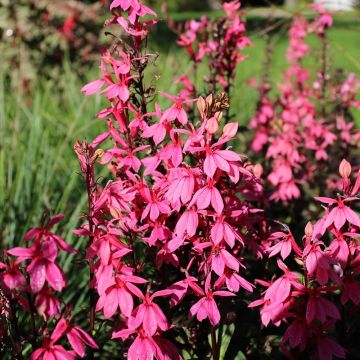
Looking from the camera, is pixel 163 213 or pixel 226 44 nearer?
pixel 163 213

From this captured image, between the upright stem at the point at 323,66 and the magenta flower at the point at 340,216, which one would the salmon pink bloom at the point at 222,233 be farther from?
the upright stem at the point at 323,66

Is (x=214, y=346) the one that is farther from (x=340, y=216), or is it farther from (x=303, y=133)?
(x=303, y=133)

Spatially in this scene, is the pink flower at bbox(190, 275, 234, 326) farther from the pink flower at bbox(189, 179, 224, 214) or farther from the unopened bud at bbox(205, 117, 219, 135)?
the unopened bud at bbox(205, 117, 219, 135)

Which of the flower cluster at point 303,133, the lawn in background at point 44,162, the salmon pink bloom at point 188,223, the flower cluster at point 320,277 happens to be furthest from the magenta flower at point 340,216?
the flower cluster at point 303,133

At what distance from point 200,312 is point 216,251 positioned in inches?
5.5

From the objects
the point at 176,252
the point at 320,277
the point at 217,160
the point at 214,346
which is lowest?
the point at 214,346

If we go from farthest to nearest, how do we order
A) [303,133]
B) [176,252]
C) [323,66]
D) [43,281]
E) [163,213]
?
[323,66] < [303,133] < [176,252] < [163,213] < [43,281]

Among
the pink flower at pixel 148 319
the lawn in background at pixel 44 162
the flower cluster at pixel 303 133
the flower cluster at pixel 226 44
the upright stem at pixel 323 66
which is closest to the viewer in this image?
the pink flower at pixel 148 319

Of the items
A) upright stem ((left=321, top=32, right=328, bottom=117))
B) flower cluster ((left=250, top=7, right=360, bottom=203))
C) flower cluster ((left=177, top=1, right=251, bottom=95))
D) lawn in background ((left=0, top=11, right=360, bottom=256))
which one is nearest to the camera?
flower cluster ((left=177, top=1, right=251, bottom=95))

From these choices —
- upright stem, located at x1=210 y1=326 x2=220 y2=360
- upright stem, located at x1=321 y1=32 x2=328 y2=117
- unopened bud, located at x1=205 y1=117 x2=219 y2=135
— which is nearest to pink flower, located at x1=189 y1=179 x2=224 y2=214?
unopened bud, located at x1=205 y1=117 x2=219 y2=135

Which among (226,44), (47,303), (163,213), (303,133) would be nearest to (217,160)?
(163,213)

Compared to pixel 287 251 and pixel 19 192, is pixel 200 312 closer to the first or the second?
pixel 287 251

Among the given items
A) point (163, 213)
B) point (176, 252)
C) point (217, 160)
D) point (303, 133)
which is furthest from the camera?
point (303, 133)

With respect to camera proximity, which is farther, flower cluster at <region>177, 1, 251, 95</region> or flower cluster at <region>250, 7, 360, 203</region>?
flower cluster at <region>250, 7, 360, 203</region>
